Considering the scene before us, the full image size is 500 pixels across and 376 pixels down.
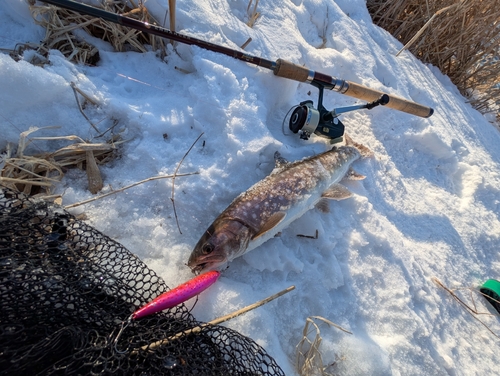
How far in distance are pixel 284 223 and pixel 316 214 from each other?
17.6 inches

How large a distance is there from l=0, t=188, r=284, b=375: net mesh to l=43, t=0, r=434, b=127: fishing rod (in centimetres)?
147

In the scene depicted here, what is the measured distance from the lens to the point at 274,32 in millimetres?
3779

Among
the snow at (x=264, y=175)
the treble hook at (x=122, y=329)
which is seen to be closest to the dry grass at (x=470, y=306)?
the snow at (x=264, y=175)

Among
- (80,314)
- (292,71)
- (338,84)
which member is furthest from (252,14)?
(80,314)

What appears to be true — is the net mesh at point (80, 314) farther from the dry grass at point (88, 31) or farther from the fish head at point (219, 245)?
the dry grass at point (88, 31)

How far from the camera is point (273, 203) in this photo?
267 centimetres

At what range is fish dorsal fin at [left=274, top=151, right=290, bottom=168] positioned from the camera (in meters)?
2.97

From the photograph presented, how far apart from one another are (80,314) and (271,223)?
1384mm

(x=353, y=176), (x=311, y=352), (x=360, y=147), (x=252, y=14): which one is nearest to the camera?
(x=311, y=352)

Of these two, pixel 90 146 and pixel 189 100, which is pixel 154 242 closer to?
pixel 90 146

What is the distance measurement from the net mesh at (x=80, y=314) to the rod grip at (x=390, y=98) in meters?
2.67

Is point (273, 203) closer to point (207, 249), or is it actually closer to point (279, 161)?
point (279, 161)

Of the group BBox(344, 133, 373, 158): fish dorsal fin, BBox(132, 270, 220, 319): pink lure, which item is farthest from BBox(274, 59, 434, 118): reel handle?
BBox(132, 270, 220, 319): pink lure

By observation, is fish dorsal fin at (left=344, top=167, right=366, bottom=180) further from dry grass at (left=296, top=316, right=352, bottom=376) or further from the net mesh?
the net mesh
